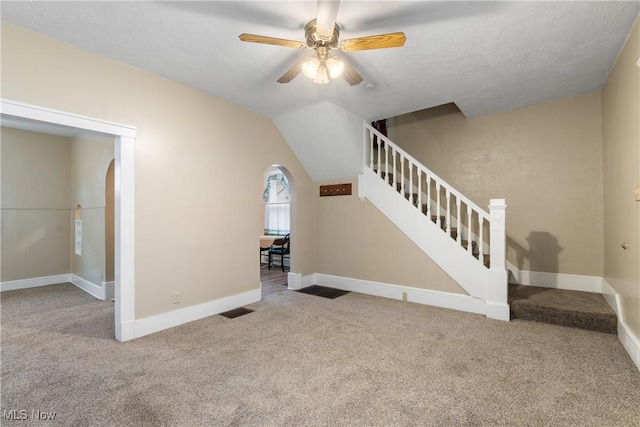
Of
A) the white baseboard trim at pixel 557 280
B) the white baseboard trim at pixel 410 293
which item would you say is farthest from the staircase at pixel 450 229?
the white baseboard trim at pixel 557 280

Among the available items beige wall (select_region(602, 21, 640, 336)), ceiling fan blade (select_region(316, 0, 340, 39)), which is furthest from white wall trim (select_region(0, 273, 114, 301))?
beige wall (select_region(602, 21, 640, 336))

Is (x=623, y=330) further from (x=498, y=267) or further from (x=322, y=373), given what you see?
(x=322, y=373)

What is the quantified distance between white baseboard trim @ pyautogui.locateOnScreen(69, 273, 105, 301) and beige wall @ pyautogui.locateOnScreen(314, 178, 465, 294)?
3.48m

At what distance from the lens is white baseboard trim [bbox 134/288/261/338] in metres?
3.10

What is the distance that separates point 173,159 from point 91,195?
2.78 meters

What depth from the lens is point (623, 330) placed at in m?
2.73

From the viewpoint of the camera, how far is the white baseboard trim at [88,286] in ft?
14.9

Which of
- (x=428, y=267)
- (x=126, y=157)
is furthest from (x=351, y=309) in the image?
(x=126, y=157)

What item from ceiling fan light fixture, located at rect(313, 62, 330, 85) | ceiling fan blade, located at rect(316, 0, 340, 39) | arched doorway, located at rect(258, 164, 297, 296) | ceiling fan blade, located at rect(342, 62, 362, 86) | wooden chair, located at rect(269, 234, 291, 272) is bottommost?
wooden chair, located at rect(269, 234, 291, 272)

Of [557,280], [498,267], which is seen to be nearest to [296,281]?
[498,267]

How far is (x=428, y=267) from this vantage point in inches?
161

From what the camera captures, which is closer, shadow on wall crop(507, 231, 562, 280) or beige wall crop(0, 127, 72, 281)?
shadow on wall crop(507, 231, 562, 280)

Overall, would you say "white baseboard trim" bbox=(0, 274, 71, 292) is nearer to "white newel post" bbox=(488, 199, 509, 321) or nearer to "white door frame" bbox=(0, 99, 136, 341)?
"white door frame" bbox=(0, 99, 136, 341)

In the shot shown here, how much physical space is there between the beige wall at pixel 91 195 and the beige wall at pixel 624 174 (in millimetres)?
6148
